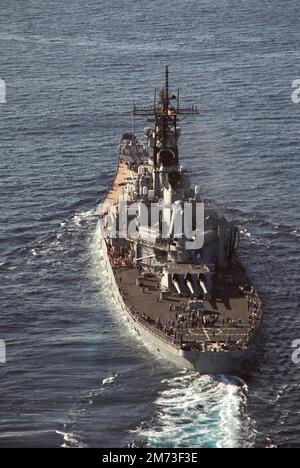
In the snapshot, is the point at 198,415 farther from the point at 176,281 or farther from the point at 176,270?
the point at 176,270

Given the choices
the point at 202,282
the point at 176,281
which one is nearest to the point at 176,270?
the point at 176,281

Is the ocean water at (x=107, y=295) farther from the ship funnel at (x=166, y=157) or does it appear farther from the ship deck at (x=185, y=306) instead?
the ship funnel at (x=166, y=157)

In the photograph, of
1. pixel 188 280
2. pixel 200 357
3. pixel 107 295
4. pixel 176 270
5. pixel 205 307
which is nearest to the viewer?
pixel 200 357

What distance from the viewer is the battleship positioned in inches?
4564

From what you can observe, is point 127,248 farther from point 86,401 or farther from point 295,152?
point 295,152

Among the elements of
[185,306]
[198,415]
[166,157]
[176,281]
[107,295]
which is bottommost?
[198,415]

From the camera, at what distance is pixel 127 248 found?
141 m

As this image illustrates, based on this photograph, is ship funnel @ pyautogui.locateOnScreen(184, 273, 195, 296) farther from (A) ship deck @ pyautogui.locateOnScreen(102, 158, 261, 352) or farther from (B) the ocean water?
(B) the ocean water

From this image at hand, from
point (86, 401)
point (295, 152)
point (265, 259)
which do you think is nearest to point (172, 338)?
point (86, 401)

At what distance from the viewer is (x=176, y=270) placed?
127188 mm

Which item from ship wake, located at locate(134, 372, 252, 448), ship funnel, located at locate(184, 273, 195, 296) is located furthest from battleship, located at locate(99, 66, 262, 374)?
ship wake, located at locate(134, 372, 252, 448)

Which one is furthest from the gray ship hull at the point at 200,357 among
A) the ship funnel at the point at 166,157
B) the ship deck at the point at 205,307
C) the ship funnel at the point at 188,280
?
the ship funnel at the point at 166,157

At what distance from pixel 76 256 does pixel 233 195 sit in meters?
29.9

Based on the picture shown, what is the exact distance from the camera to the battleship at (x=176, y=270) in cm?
11594
